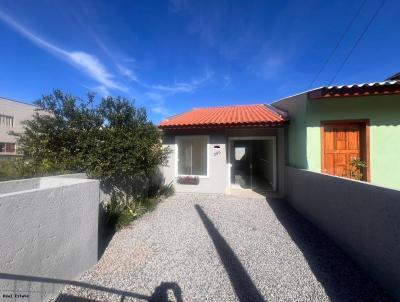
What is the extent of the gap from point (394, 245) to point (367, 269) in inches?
35.6

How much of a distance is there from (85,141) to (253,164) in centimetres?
1286

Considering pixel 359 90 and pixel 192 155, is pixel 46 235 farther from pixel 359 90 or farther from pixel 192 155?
Answer: pixel 359 90

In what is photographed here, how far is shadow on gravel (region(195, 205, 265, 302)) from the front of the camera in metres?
3.07

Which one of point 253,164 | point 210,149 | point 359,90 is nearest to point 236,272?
point 210,149

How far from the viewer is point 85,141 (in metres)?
5.91

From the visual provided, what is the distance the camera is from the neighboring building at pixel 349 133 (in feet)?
22.6

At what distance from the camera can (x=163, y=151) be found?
8.13 metres

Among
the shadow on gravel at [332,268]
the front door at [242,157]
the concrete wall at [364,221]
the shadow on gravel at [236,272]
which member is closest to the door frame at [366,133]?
the concrete wall at [364,221]

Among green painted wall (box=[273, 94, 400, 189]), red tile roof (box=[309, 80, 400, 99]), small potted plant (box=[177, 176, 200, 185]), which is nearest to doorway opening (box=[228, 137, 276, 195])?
small potted plant (box=[177, 176, 200, 185])

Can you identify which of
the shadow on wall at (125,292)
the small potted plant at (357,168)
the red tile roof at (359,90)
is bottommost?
the shadow on wall at (125,292)

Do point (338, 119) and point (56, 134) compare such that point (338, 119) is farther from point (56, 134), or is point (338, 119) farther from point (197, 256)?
point (56, 134)

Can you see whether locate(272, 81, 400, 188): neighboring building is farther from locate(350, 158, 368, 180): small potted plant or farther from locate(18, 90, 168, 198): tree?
locate(18, 90, 168, 198): tree

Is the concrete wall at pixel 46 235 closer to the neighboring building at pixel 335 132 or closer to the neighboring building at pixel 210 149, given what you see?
the neighboring building at pixel 210 149

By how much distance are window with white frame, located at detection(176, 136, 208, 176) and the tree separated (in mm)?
3337
